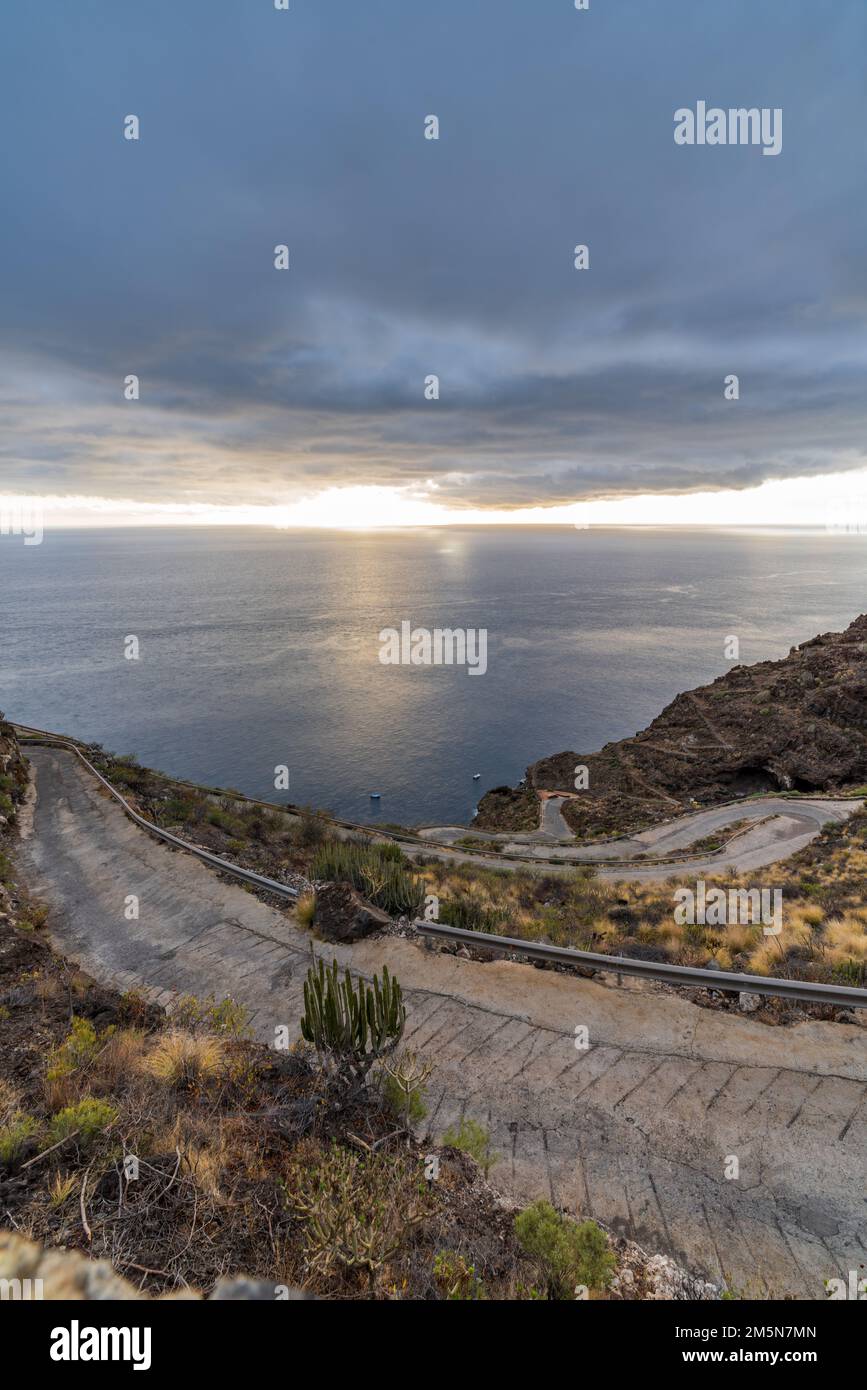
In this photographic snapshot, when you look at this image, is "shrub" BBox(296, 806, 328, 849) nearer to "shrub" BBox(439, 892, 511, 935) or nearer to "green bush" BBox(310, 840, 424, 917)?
"green bush" BBox(310, 840, 424, 917)

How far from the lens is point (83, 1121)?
449 centimetres

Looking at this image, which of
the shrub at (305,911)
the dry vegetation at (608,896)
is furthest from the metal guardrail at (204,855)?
the dry vegetation at (608,896)

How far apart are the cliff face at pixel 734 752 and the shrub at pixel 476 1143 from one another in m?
33.3

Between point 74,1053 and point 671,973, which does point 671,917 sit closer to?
point 671,973

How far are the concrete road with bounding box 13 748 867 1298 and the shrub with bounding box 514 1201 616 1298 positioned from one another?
2.29ft

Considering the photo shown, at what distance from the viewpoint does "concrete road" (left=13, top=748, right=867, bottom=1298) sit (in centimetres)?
457

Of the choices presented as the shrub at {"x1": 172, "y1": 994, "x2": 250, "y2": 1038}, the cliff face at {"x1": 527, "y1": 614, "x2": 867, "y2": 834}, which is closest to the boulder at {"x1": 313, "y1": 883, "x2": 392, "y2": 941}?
the shrub at {"x1": 172, "y1": 994, "x2": 250, "y2": 1038}

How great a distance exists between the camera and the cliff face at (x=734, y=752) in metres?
40.1

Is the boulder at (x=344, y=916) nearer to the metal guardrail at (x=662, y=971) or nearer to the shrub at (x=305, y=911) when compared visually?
the shrub at (x=305, y=911)

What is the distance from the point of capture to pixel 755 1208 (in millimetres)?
4711

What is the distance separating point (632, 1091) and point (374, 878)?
5.94m

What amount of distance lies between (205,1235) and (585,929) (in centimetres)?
884

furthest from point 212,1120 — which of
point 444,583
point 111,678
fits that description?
point 444,583
